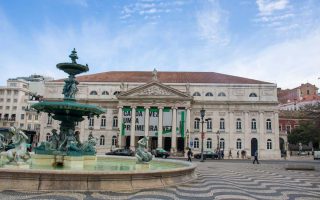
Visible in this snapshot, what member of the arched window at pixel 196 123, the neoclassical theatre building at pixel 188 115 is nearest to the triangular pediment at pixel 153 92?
the neoclassical theatre building at pixel 188 115

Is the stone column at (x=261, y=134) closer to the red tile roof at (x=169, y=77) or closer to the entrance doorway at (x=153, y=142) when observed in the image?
the red tile roof at (x=169, y=77)

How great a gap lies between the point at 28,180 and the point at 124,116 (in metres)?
44.2

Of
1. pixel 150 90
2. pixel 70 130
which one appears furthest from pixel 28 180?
pixel 150 90

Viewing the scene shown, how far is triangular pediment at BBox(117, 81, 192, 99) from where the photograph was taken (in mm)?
51772

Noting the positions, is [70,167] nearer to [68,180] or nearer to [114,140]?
[68,180]

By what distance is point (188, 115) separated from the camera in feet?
170

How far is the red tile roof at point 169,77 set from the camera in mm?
55938

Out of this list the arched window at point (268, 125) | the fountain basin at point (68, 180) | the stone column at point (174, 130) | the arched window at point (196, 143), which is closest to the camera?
the fountain basin at point (68, 180)

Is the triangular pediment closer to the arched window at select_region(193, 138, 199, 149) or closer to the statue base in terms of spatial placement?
the arched window at select_region(193, 138, 199, 149)

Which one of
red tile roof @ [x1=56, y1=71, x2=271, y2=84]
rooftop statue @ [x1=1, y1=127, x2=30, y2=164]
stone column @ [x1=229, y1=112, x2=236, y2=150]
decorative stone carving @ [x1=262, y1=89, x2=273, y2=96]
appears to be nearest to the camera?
rooftop statue @ [x1=1, y1=127, x2=30, y2=164]

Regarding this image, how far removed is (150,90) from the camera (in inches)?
2060

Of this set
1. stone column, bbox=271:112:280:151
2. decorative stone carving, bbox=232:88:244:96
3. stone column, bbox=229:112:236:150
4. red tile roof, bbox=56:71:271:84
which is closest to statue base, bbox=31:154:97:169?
stone column, bbox=229:112:236:150

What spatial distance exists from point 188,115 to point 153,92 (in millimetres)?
7199

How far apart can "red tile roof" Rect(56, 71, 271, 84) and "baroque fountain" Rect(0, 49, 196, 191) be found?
130 feet
